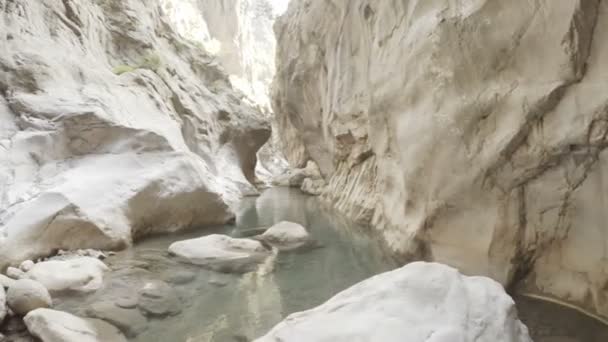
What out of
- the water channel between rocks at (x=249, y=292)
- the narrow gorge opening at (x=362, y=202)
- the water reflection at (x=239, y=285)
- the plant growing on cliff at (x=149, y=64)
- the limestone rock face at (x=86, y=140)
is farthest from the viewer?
the plant growing on cliff at (x=149, y=64)

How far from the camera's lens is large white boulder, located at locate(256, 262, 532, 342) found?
8.02ft

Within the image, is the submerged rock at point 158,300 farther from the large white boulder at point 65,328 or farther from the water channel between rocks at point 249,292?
the large white boulder at point 65,328

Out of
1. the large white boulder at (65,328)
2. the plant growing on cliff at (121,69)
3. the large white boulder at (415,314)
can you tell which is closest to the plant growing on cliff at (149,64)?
the plant growing on cliff at (121,69)

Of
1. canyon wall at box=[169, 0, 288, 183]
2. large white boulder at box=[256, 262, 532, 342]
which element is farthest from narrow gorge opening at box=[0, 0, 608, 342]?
canyon wall at box=[169, 0, 288, 183]

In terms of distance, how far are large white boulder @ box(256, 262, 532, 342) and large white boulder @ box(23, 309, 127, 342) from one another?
1922 mm

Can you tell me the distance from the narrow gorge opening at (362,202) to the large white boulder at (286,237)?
0.05 m

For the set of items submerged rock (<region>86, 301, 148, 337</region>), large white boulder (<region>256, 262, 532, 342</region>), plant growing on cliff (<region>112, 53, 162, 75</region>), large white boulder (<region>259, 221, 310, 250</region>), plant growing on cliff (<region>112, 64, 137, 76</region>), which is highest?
plant growing on cliff (<region>112, 53, 162, 75</region>)

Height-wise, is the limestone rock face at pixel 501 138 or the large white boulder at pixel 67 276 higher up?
the limestone rock face at pixel 501 138

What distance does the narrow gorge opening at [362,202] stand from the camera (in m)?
3.89

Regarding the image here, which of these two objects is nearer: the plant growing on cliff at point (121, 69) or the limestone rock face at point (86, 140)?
the limestone rock face at point (86, 140)

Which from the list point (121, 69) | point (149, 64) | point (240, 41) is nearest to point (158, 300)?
point (121, 69)

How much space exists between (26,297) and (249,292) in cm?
229

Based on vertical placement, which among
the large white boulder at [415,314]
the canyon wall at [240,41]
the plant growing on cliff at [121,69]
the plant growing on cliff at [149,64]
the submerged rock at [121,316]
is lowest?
the submerged rock at [121,316]

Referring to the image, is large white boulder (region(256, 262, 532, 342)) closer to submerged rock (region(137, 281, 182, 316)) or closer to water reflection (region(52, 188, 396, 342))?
water reflection (region(52, 188, 396, 342))
